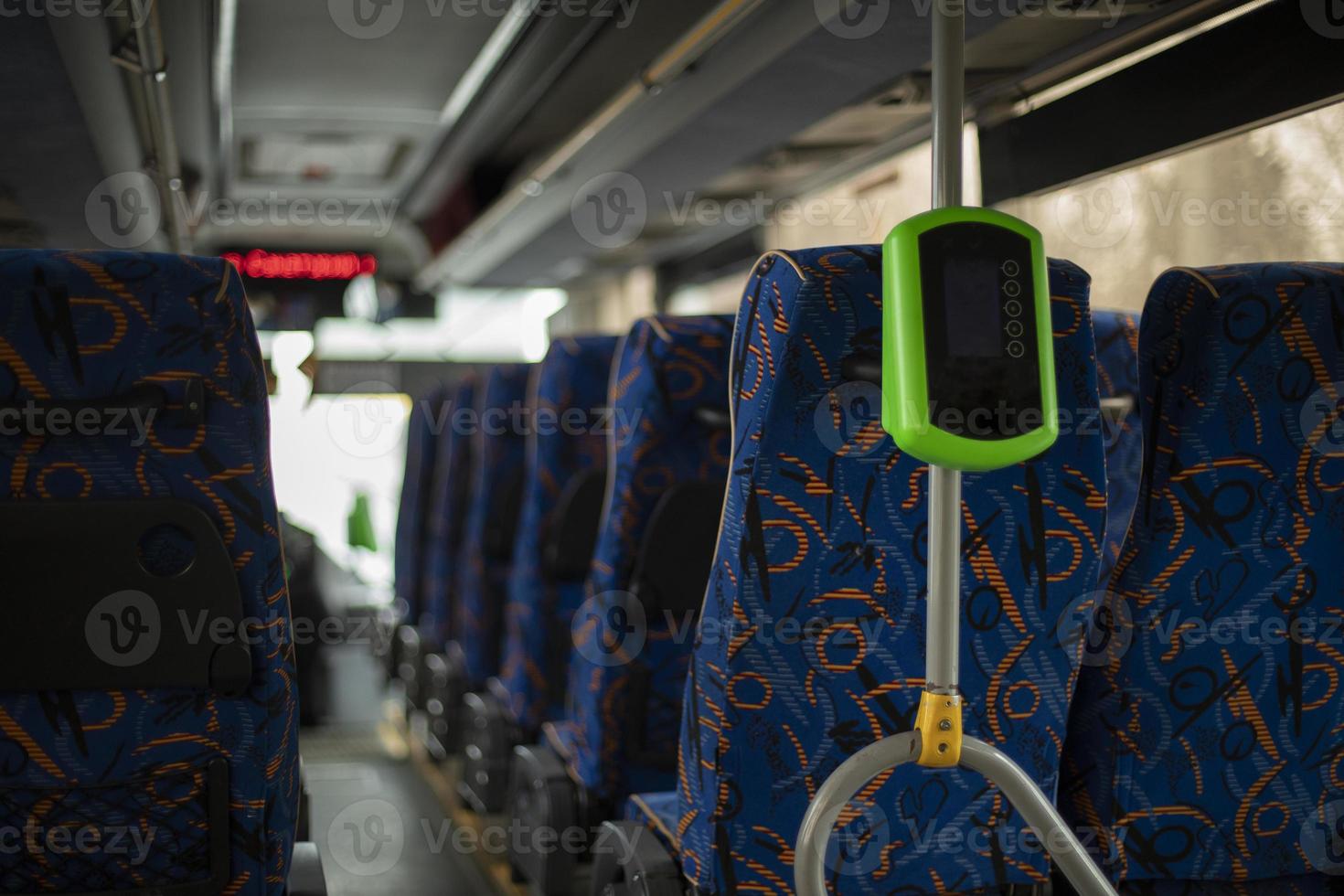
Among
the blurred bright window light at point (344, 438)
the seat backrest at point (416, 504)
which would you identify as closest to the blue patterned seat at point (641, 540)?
the seat backrest at point (416, 504)

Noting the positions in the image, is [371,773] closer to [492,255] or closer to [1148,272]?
[1148,272]

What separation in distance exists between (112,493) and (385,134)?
5807 mm

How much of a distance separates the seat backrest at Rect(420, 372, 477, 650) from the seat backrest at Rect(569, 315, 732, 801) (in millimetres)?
1925

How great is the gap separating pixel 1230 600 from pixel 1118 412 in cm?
65

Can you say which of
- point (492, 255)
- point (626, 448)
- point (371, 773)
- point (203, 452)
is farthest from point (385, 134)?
point (203, 452)

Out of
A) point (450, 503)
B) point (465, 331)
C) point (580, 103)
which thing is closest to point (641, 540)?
point (450, 503)

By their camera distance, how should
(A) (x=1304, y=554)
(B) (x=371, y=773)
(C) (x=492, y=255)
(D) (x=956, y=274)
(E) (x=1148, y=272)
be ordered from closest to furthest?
(D) (x=956, y=274) → (A) (x=1304, y=554) → (E) (x=1148, y=272) → (B) (x=371, y=773) → (C) (x=492, y=255)

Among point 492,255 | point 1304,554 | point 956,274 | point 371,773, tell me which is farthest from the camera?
point 492,255

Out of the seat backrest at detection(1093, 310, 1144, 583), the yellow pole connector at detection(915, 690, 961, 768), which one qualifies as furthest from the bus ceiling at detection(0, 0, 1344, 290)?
the yellow pole connector at detection(915, 690, 961, 768)

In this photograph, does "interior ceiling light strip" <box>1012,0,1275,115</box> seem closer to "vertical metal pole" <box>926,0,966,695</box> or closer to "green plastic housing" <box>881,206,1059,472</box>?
"vertical metal pole" <box>926,0,966,695</box>

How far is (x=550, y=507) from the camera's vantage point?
3.12 m

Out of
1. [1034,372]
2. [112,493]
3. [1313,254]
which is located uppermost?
[1313,254]

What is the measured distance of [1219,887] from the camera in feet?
5.71

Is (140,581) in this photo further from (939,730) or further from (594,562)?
(594,562)
